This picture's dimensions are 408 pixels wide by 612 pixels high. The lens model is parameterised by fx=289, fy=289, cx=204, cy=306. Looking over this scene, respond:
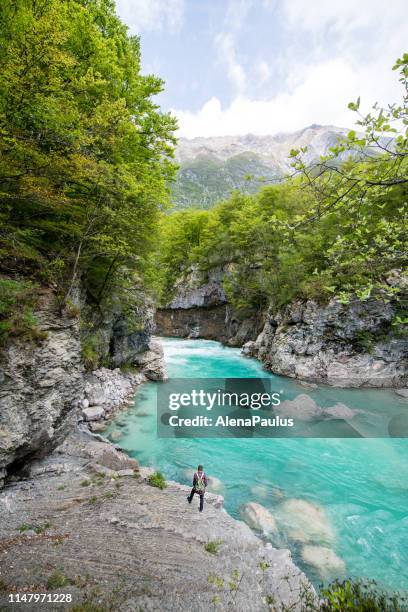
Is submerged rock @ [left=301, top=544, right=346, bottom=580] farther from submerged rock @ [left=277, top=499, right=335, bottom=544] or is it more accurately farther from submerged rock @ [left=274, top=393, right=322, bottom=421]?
submerged rock @ [left=274, top=393, right=322, bottom=421]

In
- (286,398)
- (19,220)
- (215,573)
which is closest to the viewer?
(215,573)

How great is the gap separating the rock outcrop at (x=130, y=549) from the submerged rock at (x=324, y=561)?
3.13ft

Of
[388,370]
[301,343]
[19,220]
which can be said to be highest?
[19,220]

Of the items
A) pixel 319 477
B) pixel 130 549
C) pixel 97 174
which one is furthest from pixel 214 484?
pixel 97 174

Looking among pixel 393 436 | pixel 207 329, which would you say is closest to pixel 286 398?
pixel 393 436

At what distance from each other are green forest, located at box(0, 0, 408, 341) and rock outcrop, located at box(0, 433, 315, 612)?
4381 mm

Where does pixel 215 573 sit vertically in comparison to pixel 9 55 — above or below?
below

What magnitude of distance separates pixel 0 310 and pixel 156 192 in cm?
943

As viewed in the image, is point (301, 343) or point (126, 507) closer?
point (126, 507)

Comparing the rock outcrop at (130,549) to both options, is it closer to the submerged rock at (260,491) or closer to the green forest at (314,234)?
the submerged rock at (260,491)

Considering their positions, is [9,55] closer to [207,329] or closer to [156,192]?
[156,192]

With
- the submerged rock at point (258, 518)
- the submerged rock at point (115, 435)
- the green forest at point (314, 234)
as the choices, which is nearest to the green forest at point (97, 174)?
the green forest at point (314, 234)

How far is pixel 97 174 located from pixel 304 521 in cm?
1254

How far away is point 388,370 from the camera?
72.2 feet
